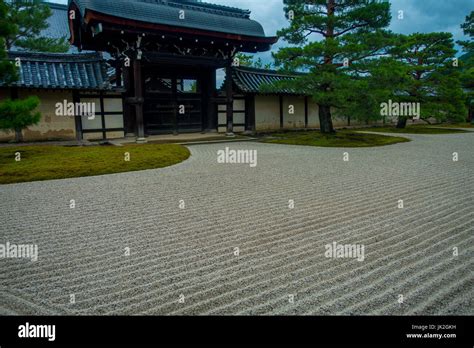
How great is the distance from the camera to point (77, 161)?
35.9 ft

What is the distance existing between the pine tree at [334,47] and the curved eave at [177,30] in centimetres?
123

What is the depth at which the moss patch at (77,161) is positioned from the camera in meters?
9.20

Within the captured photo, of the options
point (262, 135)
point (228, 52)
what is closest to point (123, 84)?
point (228, 52)

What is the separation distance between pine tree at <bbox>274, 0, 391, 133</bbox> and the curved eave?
1.23 metres

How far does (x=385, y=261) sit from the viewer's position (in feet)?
12.4

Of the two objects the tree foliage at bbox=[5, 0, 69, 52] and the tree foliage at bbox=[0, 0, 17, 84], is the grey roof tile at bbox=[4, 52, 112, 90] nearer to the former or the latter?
the tree foliage at bbox=[0, 0, 17, 84]

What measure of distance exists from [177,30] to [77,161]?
7.90m

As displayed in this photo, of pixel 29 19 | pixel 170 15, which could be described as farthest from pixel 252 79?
pixel 29 19

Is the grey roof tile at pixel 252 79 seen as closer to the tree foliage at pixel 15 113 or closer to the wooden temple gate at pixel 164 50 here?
the wooden temple gate at pixel 164 50

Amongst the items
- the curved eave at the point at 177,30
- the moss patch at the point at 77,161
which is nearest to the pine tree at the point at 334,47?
the curved eave at the point at 177,30

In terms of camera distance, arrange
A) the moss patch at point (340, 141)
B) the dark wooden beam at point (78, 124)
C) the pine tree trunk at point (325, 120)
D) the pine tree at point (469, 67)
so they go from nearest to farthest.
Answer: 1. the dark wooden beam at point (78, 124)
2. the moss patch at point (340, 141)
3. the pine tree trunk at point (325, 120)
4. the pine tree at point (469, 67)

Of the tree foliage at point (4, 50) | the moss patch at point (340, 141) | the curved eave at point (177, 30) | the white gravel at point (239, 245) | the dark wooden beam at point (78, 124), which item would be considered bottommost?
the white gravel at point (239, 245)

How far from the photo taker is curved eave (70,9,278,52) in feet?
44.7
